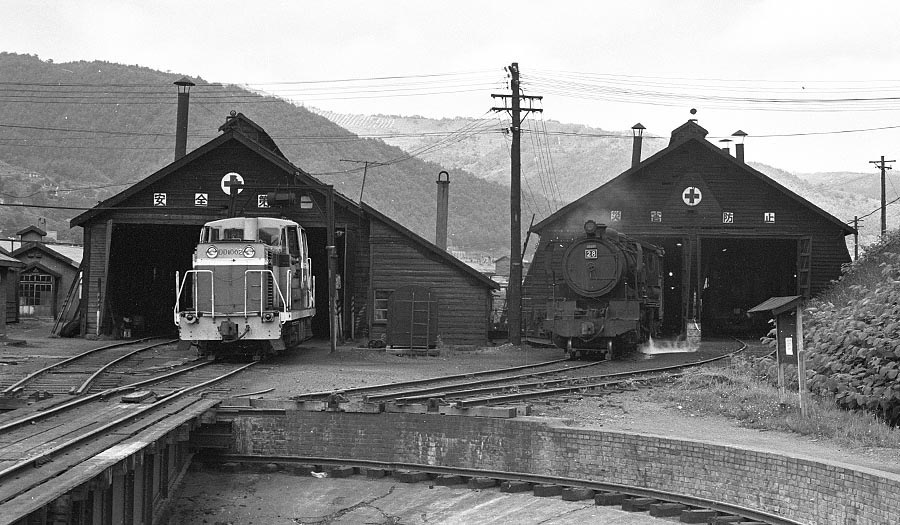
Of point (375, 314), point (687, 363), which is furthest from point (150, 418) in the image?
point (375, 314)

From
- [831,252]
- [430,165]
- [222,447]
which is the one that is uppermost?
[430,165]

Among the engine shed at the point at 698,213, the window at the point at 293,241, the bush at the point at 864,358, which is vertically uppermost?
the engine shed at the point at 698,213

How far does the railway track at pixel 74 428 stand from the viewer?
971 cm

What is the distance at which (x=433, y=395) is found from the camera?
18.4 m

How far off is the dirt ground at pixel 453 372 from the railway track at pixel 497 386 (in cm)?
77

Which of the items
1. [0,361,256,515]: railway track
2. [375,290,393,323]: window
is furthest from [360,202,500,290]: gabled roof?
[0,361,256,515]: railway track

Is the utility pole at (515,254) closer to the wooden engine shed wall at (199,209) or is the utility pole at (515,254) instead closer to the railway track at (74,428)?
the wooden engine shed wall at (199,209)

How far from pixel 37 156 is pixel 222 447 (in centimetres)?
15137

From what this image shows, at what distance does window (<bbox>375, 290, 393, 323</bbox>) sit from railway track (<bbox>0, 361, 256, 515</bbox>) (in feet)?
42.1

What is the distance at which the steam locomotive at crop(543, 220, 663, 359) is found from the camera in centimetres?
2664

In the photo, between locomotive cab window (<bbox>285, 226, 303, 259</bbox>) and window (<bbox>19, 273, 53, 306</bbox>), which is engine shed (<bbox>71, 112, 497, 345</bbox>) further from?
window (<bbox>19, 273, 53, 306</bbox>)

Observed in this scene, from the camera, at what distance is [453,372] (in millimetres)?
23875

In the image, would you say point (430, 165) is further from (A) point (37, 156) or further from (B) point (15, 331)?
A: (B) point (15, 331)

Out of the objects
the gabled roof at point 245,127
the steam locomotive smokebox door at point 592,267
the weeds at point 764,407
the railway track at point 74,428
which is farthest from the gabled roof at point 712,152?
the railway track at point 74,428
